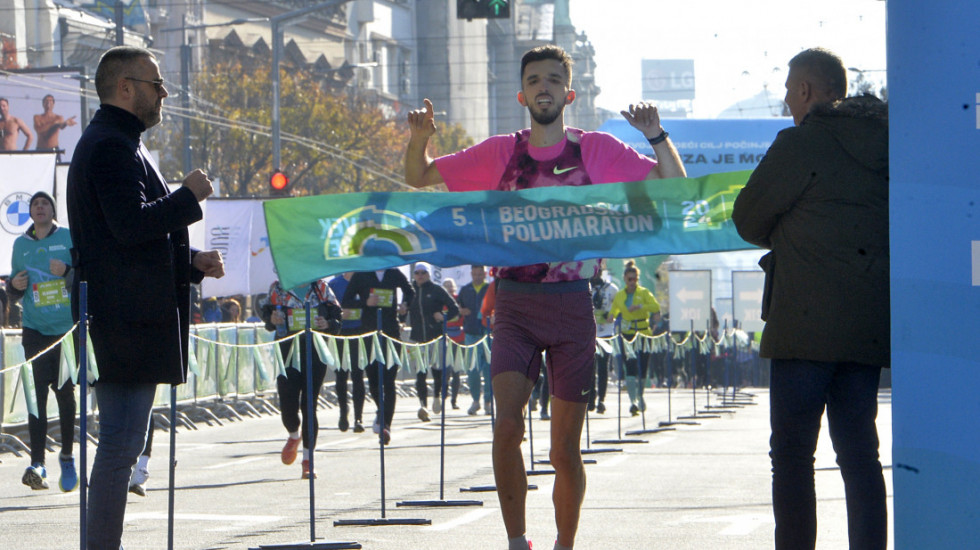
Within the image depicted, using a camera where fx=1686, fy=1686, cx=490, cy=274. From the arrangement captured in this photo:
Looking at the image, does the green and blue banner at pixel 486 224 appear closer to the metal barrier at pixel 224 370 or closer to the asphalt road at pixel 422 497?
the asphalt road at pixel 422 497

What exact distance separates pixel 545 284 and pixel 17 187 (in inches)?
493

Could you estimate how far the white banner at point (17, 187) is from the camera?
696 inches

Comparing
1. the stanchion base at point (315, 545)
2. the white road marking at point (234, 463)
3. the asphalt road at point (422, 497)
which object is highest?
the stanchion base at point (315, 545)

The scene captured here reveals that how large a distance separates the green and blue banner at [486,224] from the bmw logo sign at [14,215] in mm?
11250

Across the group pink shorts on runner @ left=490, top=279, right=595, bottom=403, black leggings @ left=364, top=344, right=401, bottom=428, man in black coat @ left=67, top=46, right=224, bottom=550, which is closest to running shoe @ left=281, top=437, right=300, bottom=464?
black leggings @ left=364, top=344, right=401, bottom=428

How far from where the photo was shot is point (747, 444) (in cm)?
1571

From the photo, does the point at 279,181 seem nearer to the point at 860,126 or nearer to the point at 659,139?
the point at 659,139

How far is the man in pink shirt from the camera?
21.6 ft

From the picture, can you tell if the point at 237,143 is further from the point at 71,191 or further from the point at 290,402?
the point at 71,191

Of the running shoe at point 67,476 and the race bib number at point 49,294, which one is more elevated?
the race bib number at point 49,294

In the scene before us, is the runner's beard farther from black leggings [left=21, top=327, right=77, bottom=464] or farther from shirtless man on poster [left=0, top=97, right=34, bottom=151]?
shirtless man on poster [left=0, top=97, right=34, bottom=151]

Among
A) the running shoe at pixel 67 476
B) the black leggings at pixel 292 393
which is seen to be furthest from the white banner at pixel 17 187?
the running shoe at pixel 67 476

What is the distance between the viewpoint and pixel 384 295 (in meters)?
16.2

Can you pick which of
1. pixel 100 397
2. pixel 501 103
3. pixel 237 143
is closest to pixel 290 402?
pixel 100 397
